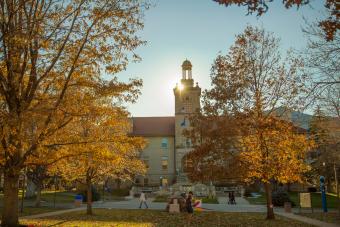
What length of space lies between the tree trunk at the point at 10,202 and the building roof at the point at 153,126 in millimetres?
52385

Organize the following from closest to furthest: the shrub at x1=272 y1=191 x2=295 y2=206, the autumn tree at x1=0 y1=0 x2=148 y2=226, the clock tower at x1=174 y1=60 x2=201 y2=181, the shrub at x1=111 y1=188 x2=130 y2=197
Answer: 1. the autumn tree at x1=0 y1=0 x2=148 y2=226
2. the shrub at x1=272 y1=191 x2=295 y2=206
3. the shrub at x1=111 y1=188 x2=130 y2=197
4. the clock tower at x1=174 y1=60 x2=201 y2=181

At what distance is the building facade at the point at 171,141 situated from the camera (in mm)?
65250

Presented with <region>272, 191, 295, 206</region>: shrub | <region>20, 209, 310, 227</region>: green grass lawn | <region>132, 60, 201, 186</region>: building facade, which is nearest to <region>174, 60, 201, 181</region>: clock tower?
<region>132, 60, 201, 186</region>: building facade

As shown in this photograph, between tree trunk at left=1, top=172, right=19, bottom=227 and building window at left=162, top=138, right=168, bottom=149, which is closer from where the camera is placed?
tree trunk at left=1, top=172, right=19, bottom=227

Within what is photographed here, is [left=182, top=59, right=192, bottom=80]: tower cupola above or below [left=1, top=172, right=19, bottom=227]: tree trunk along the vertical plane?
above

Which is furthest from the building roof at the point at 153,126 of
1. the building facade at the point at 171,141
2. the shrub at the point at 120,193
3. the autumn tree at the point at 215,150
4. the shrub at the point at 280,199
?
the autumn tree at the point at 215,150

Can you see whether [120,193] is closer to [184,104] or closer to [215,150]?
[184,104]

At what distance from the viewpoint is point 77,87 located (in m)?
15.2

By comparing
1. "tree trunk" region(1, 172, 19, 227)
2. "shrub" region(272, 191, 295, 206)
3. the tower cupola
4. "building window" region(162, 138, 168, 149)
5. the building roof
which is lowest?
"shrub" region(272, 191, 295, 206)

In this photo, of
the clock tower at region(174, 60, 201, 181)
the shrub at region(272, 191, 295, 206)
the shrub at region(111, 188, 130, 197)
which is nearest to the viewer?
the shrub at region(272, 191, 295, 206)

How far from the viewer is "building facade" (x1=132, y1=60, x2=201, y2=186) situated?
65250 mm

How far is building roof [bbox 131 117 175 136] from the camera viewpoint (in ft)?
221

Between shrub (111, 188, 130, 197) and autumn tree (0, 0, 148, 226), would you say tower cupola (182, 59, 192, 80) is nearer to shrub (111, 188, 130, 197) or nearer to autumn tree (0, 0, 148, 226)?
shrub (111, 188, 130, 197)

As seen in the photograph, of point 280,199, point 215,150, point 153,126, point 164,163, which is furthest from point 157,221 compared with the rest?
point 153,126
